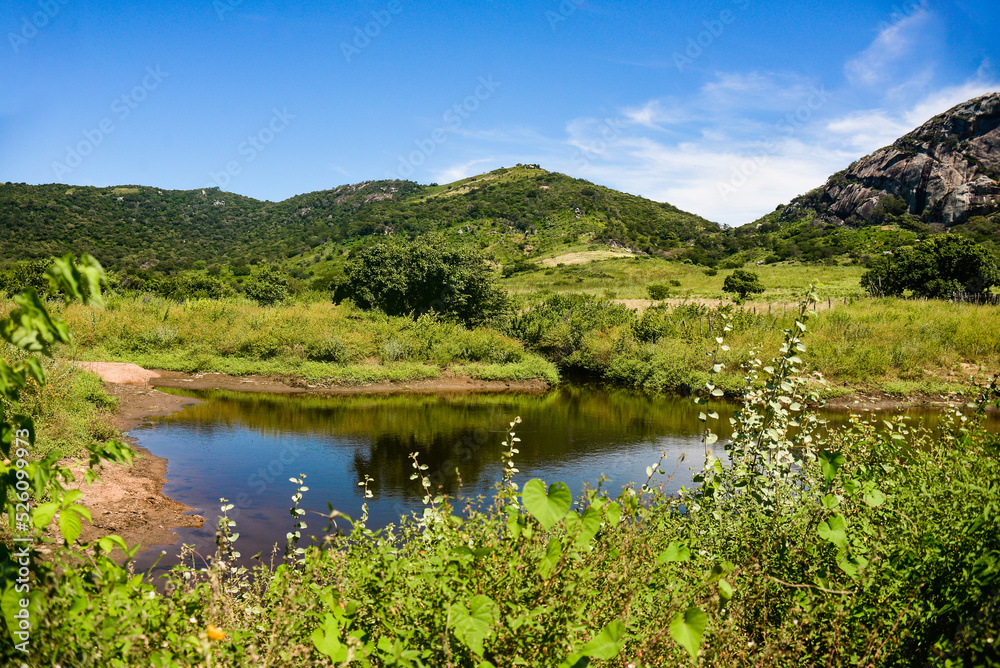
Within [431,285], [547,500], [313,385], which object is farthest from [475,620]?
[431,285]

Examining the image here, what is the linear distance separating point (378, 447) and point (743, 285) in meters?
31.8

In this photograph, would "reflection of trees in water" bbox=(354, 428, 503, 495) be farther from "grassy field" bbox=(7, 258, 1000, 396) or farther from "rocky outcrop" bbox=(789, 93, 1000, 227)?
"rocky outcrop" bbox=(789, 93, 1000, 227)

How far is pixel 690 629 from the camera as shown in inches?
81.3

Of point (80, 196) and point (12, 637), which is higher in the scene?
point (80, 196)

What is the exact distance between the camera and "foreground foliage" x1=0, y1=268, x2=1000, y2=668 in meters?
2.02

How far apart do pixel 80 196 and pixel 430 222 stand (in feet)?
152

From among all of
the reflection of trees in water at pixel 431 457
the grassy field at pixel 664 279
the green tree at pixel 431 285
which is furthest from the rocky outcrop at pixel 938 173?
the reflection of trees in water at pixel 431 457

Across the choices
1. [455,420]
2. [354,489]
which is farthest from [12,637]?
[455,420]

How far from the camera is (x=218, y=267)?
57.8 metres

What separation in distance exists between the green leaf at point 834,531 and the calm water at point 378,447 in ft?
15.2

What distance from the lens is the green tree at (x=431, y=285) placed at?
28828 millimetres

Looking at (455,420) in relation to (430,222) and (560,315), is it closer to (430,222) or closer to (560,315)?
(560,315)

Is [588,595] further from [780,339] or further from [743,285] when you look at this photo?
[743,285]

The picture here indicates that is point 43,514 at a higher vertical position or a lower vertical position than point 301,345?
higher
